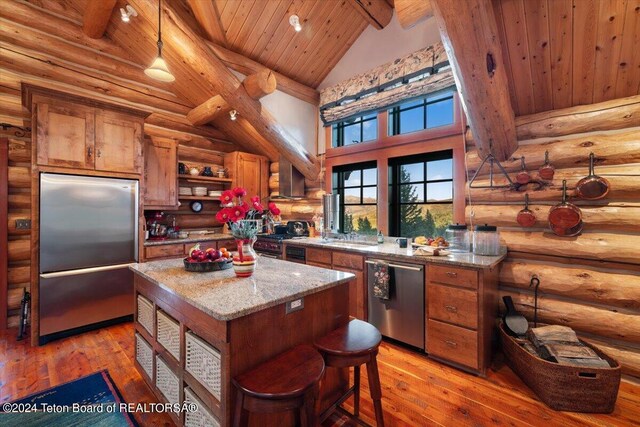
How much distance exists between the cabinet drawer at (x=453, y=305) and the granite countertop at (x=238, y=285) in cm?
102

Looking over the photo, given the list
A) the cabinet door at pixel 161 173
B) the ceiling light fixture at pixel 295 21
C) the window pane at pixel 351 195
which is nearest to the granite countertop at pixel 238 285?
the cabinet door at pixel 161 173

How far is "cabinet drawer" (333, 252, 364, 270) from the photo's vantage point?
3.01 metres

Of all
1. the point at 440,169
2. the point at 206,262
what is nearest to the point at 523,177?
the point at 440,169

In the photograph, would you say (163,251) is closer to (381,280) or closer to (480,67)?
(381,280)

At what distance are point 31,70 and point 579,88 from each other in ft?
18.6

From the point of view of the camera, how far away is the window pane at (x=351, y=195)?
4.16 m

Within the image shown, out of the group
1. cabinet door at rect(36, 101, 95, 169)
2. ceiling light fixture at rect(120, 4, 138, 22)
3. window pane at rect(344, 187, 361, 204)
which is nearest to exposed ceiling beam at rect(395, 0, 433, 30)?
window pane at rect(344, 187, 361, 204)

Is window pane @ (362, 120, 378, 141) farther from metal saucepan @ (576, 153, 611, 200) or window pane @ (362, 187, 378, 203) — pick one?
metal saucepan @ (576, 153, 611, 200)

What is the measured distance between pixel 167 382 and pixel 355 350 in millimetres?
1302

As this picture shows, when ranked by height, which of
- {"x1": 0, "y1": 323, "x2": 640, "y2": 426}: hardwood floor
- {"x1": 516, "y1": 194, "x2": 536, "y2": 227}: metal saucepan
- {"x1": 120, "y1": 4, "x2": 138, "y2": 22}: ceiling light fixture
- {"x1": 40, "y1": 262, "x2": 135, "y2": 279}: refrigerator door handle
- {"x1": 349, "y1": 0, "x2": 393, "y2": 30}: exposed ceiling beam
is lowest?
{"x1": 0, "y1": 323, "x2": 640, "y2": 426}: hardwood floor

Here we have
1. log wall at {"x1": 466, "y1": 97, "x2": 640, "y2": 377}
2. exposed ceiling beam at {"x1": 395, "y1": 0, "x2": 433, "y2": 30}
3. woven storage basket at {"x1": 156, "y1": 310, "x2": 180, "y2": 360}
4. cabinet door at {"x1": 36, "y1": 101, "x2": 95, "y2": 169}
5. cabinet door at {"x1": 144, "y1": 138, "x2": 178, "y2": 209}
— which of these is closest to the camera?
woven storage basket at {"x1": 156, "y1": 310, "x2": 180, "y2": 360}

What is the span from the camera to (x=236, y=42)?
3.61 m

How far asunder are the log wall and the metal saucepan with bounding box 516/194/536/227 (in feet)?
0.18

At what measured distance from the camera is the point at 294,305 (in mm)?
1568
